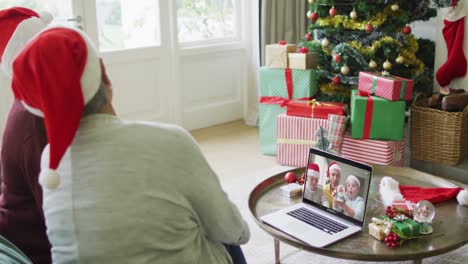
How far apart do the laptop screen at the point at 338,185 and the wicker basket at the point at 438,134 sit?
4.55 feet

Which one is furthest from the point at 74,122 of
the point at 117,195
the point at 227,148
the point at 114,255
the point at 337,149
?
the point at 227,148

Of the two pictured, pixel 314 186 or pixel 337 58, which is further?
pixel 337 58

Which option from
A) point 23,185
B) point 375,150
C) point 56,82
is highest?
point 56,82

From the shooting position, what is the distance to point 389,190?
224 cm

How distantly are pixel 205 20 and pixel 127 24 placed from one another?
762mm

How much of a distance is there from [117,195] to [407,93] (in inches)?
95.2

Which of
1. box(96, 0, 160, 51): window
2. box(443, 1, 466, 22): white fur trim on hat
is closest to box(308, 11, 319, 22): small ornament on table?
box(443, 1, 466, 22): white fur trim on hat

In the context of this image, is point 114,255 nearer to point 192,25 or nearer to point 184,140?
point 184,140

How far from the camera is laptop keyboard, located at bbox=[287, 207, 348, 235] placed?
76.7 inches

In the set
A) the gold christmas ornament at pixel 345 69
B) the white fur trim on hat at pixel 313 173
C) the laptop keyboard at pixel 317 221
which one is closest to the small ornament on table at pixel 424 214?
the laptop keyboard at pixel 317 221

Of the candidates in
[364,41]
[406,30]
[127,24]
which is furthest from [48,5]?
[406,30]

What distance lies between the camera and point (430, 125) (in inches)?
129

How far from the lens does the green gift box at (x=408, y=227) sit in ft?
6.07

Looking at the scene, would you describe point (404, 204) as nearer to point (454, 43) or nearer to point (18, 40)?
point (18, 40)
